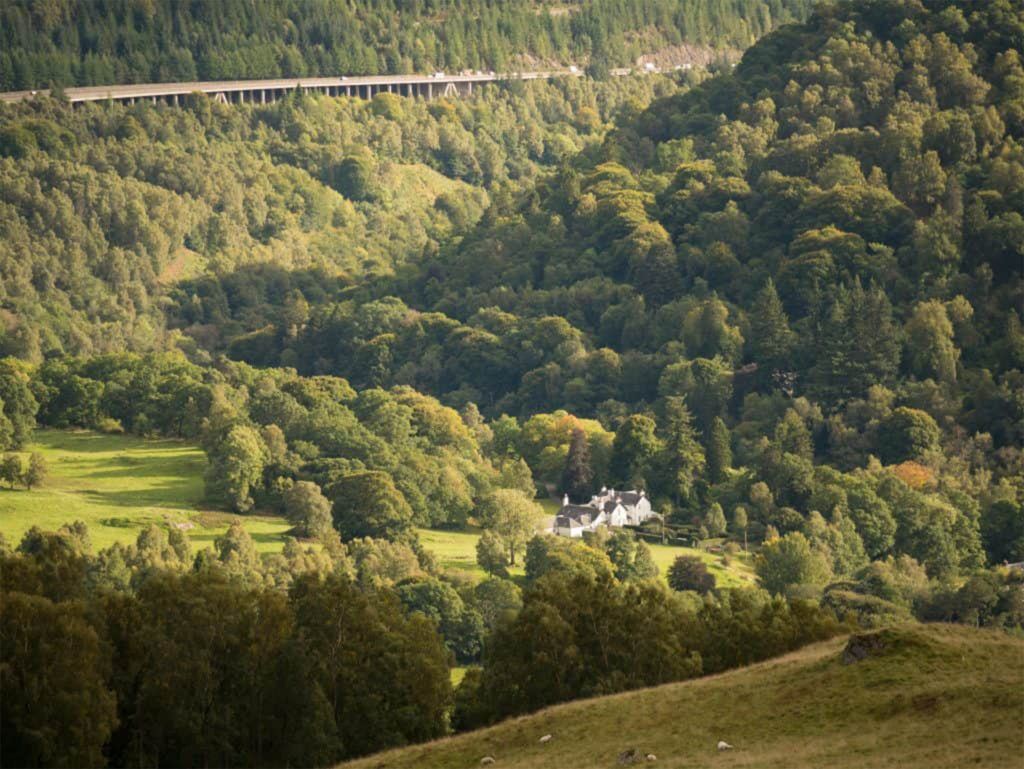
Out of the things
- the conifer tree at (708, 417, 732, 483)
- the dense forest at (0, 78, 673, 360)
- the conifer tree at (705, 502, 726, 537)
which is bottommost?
the conifer tree at (705, 502, 726, 537)

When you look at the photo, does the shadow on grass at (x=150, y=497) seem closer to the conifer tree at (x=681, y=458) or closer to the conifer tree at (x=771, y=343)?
the conifer tree at (x=681, y=458)

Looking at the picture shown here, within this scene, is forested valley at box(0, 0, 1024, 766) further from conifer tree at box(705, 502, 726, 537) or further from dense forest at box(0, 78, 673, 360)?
conifer tree at box(705, 502, 726, 537)

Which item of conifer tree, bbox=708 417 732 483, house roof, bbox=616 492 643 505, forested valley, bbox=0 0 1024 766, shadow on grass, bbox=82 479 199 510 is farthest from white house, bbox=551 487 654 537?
shadow on grass, bbox=82 479 199 510

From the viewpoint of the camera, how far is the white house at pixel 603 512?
109 metres

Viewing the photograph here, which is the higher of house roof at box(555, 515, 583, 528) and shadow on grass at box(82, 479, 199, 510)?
shadow on grass at box(82, 479, 199, 510)

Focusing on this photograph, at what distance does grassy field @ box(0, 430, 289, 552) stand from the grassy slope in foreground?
158ft

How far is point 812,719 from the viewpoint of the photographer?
162 ft

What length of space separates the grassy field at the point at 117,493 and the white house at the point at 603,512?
14.2 meters

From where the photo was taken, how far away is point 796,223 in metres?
140

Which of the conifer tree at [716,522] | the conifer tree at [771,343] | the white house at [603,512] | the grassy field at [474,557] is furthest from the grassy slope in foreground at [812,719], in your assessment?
the conifer tree at [771,343]

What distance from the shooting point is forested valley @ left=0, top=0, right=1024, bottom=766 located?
60.6 m

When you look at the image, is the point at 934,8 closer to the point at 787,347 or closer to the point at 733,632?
the point at 787,347

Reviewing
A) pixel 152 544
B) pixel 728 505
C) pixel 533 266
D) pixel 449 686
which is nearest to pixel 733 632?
pixel 449 686

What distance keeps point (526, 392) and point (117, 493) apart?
3470 cm
